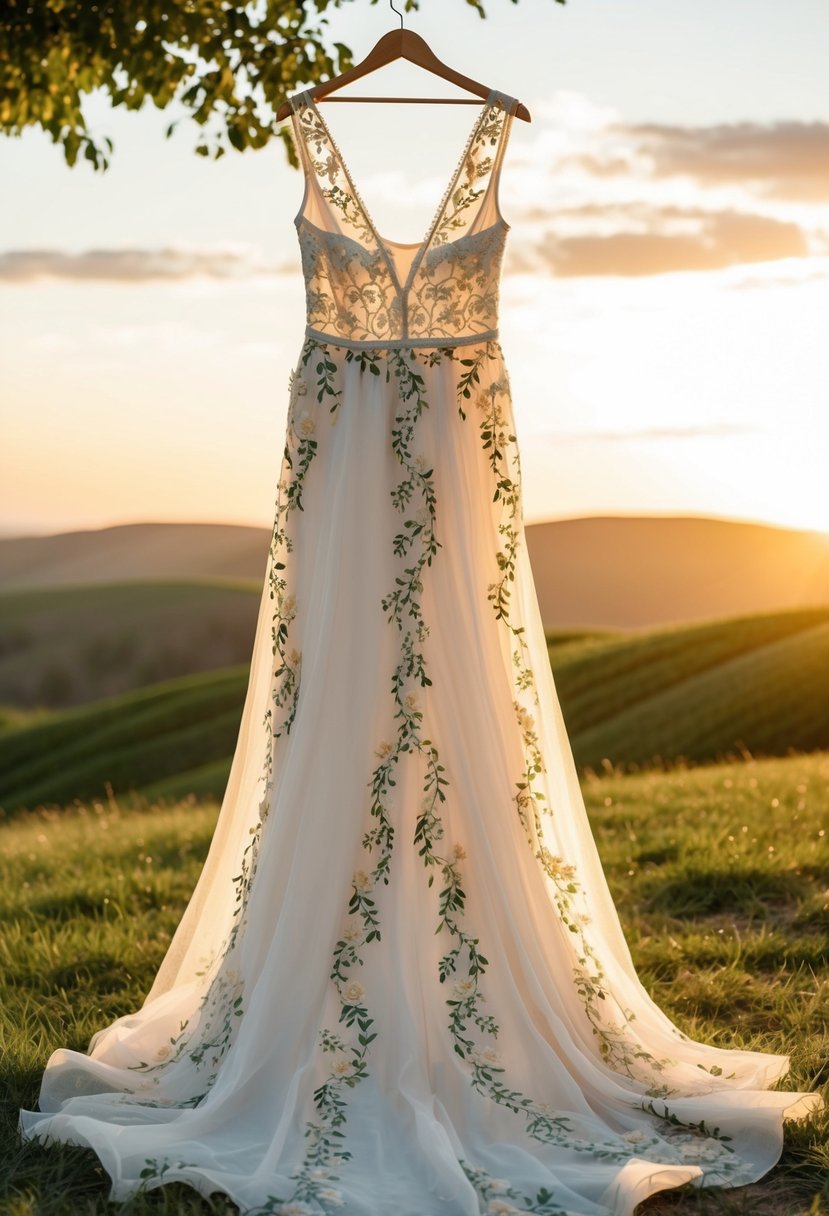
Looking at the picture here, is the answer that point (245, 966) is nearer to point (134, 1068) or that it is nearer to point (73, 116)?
point (134, 1068)

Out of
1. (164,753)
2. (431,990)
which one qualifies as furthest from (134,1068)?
(164,753)

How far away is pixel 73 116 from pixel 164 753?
14643 mm

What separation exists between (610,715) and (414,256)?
51.1 feet

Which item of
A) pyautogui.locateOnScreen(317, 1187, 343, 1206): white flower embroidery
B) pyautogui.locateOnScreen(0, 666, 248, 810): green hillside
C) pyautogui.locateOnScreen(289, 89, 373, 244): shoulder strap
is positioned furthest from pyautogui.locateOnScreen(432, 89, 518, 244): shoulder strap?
pyautogui.locateOnScreen(0, 666, 248, 810): green hillside

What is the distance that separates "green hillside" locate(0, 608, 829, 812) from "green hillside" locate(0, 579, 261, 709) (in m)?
9.85

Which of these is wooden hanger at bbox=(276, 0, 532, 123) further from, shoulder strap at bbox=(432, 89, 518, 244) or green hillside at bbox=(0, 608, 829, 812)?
green hillside at bbox=(0, 608, 829, 812)

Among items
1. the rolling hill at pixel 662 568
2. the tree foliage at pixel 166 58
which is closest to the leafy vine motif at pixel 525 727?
the tree foliage at pixel 166 58

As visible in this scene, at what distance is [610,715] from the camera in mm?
19078

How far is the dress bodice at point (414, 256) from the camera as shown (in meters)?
4.09

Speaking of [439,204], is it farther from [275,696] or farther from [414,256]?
[275,696]

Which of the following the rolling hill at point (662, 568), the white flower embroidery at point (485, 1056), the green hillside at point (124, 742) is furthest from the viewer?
the rolling hill at point (662, 568)

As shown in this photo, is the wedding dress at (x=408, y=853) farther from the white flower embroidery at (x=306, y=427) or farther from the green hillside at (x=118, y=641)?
Answer: the green hillside at (x=118, y=641)

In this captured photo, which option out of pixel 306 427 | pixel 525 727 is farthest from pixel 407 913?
pixel 306 427

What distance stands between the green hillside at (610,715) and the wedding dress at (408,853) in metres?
11.5
